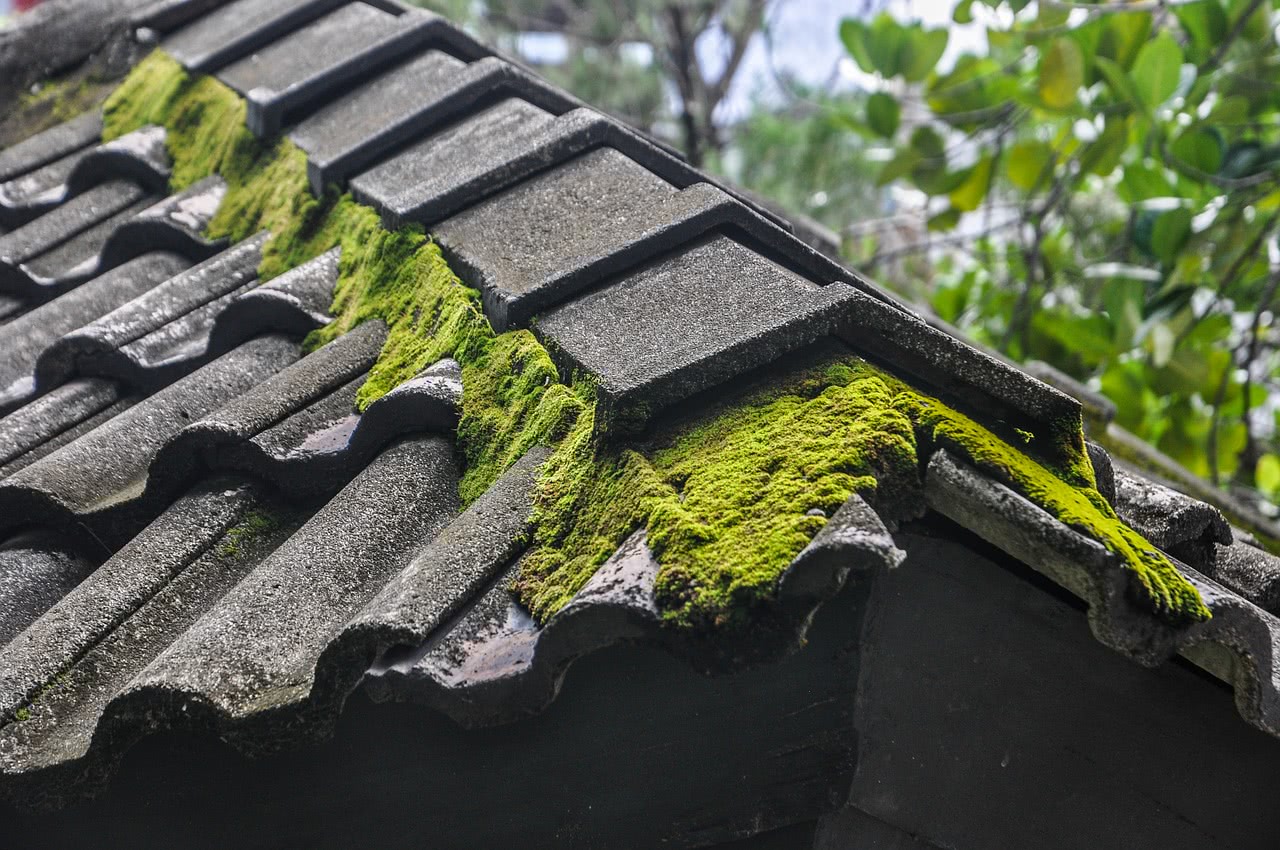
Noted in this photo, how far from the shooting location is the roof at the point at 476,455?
4.18ft

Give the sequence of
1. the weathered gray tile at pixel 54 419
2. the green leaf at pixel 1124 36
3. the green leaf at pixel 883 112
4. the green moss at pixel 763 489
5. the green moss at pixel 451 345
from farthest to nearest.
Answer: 1. the green leaf at pixel 883 112
2. the green leaf at pixel 1124 36
3. the weathered gray tile at pixel 54 419
4. the green moss at pixel 451 345
5. the green moss at pixel 763 489

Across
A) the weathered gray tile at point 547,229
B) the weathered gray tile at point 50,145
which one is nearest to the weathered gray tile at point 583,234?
the weathered gray tile at point 547,229

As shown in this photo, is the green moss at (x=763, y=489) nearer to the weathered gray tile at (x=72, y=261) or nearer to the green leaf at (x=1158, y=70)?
the weathered gray tile at (x=72, y=261)

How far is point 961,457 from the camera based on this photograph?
136 cm

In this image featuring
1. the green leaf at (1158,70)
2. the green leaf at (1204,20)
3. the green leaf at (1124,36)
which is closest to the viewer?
the green leaf at (1158,70)

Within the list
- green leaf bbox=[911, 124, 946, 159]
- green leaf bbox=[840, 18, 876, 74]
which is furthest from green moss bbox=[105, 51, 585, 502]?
green leaf bbox=[911, 124, 946, 159]

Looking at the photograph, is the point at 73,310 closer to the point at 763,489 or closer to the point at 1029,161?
the point at 763,489

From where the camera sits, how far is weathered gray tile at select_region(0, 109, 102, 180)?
3.42 metres

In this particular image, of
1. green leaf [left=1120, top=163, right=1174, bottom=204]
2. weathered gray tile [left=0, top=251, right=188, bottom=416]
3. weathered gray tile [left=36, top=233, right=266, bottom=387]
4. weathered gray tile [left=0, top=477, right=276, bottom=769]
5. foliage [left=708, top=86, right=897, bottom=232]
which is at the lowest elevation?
foliage [left=708, top=86, right=897, bottom=232]

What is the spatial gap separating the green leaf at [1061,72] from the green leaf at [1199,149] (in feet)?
1.89

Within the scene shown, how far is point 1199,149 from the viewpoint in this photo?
4.12 meters

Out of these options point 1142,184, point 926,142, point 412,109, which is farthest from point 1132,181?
point 412,109

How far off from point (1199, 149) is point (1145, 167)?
253 mm

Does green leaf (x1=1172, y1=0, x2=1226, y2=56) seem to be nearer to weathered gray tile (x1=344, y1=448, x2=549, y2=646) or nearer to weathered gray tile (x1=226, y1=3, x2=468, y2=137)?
weathered gray tile (x1=226, y1=3, x2=468, y2=137)
